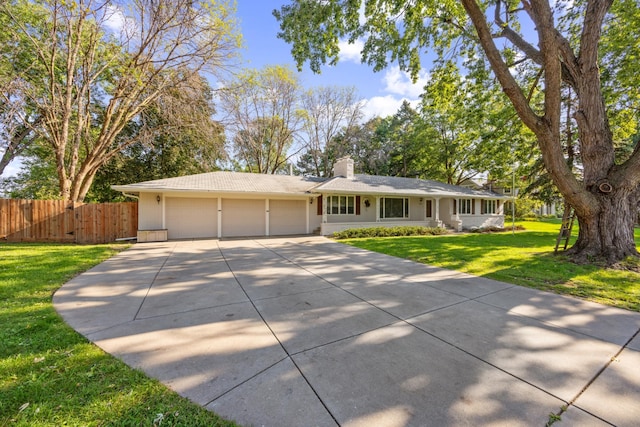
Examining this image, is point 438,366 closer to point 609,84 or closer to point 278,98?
point 609,84

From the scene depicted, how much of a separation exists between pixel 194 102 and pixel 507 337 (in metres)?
15.9

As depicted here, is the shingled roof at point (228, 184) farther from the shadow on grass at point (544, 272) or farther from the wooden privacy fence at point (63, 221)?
the shadow on grass at point (544, 272)

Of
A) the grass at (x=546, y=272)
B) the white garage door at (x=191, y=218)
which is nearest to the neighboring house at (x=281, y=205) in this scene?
the white garage door at (x=191, y=218)

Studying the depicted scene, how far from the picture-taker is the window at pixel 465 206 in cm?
1905

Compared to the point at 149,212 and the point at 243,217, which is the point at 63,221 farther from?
the point at 243,217

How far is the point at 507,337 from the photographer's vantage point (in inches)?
119

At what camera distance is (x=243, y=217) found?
1350cm

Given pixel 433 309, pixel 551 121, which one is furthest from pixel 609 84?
pixel 433 309

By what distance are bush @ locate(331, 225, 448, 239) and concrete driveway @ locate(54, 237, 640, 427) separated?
7.61 m

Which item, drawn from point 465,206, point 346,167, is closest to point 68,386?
point 346,167

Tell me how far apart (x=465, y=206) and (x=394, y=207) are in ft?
22.1

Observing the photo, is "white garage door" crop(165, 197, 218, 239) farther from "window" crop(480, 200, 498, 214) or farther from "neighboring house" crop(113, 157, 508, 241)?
"window" crop(480, 200, 498, 214)

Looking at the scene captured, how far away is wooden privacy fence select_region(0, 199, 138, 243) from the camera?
33.1 feet

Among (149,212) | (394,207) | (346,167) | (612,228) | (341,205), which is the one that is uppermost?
(346,167)
